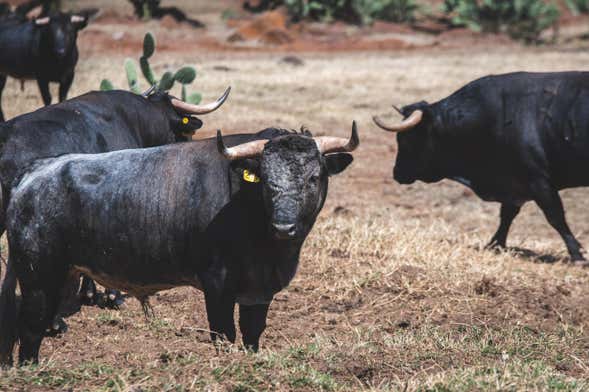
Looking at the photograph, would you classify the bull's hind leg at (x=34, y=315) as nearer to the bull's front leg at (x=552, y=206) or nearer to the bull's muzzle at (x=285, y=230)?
the bull's muzzle at (x=285, y=230)

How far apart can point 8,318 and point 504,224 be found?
19.2 feet

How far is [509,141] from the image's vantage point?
10.3 m

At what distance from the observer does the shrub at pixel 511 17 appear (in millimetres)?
29250

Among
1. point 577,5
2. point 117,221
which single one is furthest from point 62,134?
point 577,5

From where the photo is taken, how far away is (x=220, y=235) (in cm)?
578

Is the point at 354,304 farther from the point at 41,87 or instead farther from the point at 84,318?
the point at 41,87

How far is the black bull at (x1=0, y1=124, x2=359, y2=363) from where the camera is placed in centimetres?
579

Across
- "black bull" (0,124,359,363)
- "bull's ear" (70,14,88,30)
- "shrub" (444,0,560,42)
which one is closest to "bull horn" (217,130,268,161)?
"black bull" (0,124,359,363)

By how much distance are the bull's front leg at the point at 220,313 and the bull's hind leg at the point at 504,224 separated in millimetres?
4885

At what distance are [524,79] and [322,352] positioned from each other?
18.7 ft

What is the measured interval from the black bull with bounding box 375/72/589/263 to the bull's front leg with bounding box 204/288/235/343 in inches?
193

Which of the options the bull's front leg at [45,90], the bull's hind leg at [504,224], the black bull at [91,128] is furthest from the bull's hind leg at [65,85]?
the bull's hind leg at [504,224]

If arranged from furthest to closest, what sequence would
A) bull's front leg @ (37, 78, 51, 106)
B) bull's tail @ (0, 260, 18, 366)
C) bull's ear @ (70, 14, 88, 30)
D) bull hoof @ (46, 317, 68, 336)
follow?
1. bull's ear @ (70, 14, 88, 30)
2. bull's front leg @ (37, 78, 51, 106)
3. bull hoof @ (46, 317, 68, 336)
4. bull's tail @ (0, 260, 18, 366)

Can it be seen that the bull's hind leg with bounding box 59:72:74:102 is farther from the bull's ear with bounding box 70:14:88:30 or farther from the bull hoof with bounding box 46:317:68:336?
the bull hoof with bounding box 46:317:68:336
